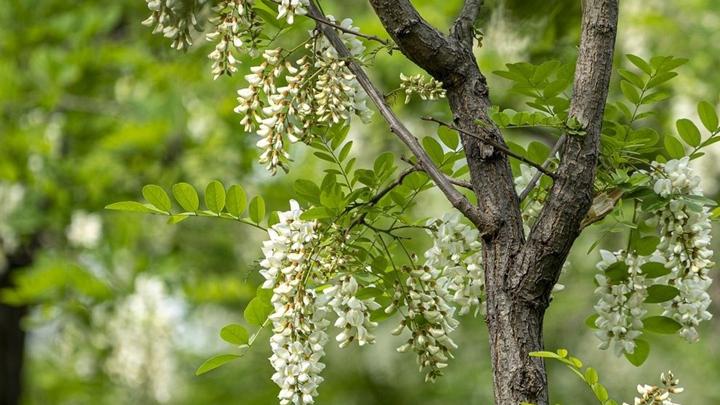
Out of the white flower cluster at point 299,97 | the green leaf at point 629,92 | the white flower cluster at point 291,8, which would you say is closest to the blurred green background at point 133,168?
the green leaf at point 629,92

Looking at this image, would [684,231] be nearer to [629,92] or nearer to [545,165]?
[545,165]

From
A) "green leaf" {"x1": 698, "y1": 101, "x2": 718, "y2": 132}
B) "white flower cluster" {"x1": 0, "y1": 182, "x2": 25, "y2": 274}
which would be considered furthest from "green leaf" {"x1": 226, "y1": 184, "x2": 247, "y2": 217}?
"white flower cluster" {"x1": 0, "y1": 182, "x2": 25, "y2": 274}

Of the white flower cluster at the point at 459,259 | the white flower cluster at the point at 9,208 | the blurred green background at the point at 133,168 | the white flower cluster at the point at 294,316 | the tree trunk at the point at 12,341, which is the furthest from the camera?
the tree trunk at the point at 12,341

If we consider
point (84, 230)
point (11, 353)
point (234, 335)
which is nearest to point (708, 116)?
point (234, 335)

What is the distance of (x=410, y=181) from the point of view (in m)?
1.63

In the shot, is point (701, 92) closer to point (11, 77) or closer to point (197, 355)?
point (11, 77)

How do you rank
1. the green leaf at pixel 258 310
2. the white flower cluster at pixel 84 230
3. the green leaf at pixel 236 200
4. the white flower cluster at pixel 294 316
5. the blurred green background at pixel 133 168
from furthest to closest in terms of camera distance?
the white flower cluster at pixel 84 230 → the blurred green background at pixel 133 168 → the green leaf at pixel 236 200 → the green leaf at pixel 258 310 → the white flower cluster at pixel 294 316

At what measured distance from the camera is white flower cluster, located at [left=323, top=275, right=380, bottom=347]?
141cm

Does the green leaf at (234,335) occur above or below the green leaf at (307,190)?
below

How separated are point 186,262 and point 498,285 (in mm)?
4763

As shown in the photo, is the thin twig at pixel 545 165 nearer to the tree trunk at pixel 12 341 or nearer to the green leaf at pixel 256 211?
the green leaf at pixel 256 211

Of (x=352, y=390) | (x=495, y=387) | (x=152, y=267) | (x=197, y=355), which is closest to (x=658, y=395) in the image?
(x=495, y=387)

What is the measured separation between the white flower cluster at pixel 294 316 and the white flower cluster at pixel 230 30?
0.25m

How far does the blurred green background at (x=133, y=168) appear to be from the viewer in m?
5.43
